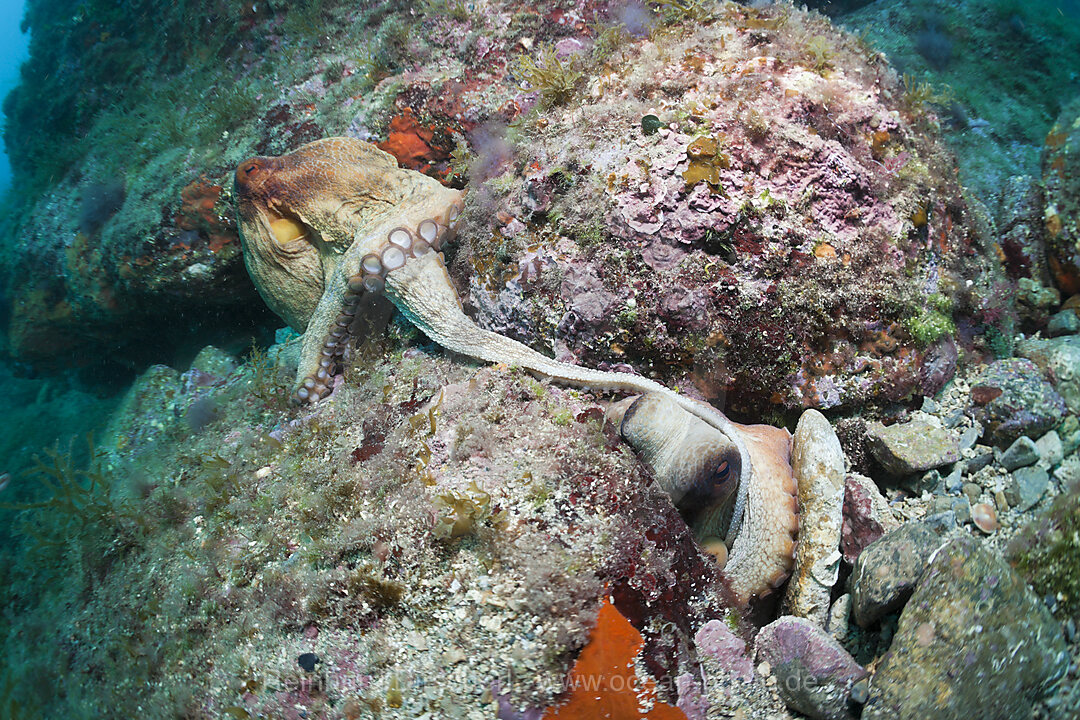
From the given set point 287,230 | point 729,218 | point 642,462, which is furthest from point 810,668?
point 287,230

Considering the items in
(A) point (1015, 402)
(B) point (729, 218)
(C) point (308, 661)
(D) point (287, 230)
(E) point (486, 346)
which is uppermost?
(B) point (729, 218)

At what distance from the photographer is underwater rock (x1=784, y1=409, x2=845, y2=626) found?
2.73 m

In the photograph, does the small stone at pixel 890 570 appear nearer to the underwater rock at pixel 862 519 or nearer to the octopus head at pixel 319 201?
the underwater rock at pixel 862 519

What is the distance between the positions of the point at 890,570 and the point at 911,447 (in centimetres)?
100

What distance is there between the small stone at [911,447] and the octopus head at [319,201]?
345 cm

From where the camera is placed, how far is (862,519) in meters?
2.91

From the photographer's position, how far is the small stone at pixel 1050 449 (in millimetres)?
2904

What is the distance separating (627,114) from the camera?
3.40 m

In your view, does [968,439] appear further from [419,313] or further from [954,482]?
[419,313]

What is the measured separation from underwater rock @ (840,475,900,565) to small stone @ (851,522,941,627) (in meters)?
0.32

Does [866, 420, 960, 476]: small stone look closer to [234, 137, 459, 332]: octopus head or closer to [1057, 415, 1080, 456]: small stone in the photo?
[1057, 415, 1080, 456]: small stone

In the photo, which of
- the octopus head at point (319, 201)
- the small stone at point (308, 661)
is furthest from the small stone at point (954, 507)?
the octopus head at point (319, 201)

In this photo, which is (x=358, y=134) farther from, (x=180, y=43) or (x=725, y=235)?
(x=180, y=43)

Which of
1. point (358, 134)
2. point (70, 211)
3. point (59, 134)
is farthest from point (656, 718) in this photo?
point (59, 134)
